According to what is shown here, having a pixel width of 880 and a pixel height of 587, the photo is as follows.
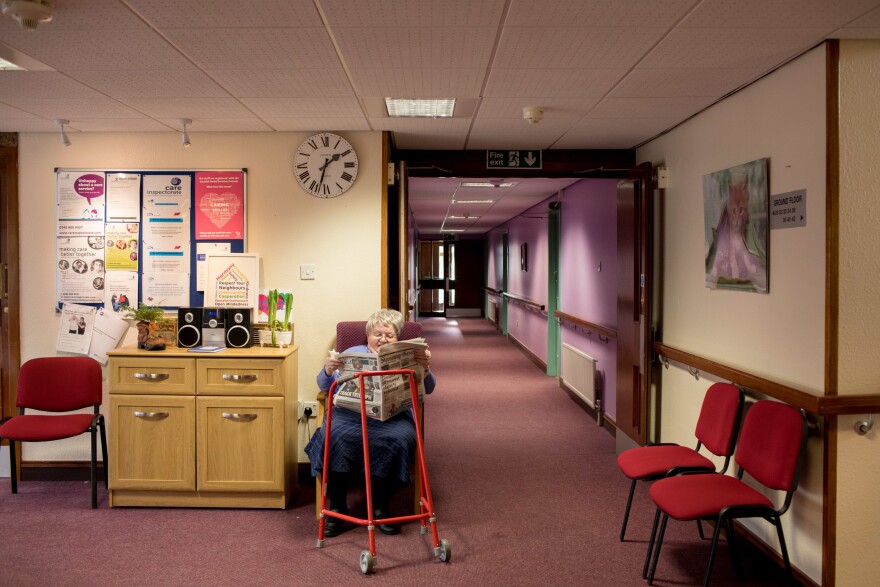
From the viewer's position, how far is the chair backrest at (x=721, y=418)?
11.0 feet

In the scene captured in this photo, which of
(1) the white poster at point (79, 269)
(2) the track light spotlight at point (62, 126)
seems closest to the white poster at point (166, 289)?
(1) the white poster at point (79, 269)

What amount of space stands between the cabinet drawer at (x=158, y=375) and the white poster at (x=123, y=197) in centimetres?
114

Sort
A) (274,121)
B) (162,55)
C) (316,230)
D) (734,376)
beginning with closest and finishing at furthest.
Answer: (162,55)
(734,376)
(274,121)
(316,230)

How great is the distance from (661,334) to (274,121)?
3150mm

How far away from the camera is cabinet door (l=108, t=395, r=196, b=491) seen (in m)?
4.00

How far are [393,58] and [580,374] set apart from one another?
15.7 feet

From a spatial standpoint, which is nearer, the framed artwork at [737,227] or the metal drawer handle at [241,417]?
the framed artwork at [737,227]

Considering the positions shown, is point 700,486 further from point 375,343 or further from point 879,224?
point 375,343

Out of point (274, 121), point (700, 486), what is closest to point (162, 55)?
point (274, 121)

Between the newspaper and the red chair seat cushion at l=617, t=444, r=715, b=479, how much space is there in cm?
121

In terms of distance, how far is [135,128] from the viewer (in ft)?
14.8

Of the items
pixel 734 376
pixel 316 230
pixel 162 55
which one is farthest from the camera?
pixel 316 230

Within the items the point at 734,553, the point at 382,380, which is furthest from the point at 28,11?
the point at 734,553

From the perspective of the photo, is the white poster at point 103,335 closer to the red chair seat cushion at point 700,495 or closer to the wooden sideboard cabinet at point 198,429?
the wooden sideboard cabinet at point 198,429
